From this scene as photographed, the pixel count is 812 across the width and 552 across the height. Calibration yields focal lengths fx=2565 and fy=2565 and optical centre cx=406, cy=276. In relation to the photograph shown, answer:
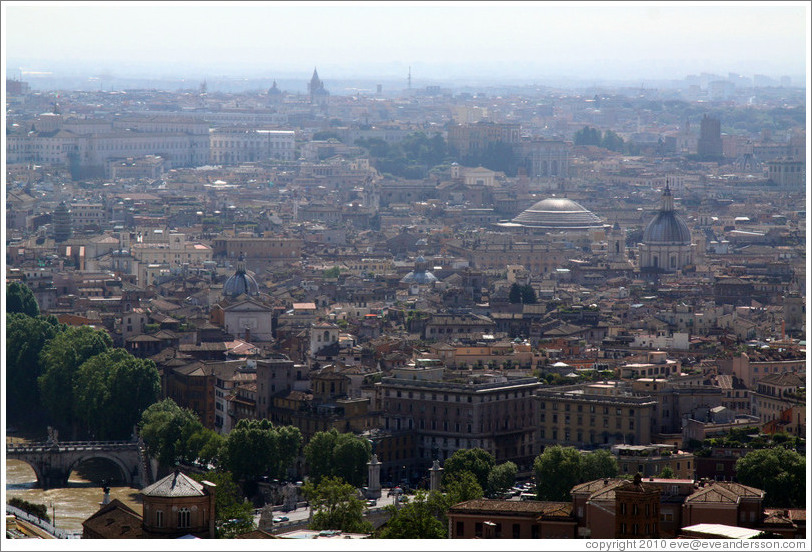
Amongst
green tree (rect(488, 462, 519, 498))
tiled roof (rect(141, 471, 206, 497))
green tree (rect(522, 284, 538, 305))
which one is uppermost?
tiled roof (rect(141, 471, 206, 497))

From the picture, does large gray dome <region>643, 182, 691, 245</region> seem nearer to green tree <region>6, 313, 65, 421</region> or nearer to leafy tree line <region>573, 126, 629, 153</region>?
green tree <region>6, 313, 65, 421</region>

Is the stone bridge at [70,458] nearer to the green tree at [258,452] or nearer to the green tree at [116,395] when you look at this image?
the green tree at [116,395]

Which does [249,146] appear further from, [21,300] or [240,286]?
[21,300]

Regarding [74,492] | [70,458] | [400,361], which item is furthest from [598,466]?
[400,361]

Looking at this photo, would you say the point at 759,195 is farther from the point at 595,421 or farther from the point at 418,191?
the point at 595,421

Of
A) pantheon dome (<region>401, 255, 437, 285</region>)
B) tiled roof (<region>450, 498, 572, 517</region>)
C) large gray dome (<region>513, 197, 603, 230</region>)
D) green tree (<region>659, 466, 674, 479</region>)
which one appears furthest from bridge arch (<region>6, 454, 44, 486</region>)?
large gray dome (<region>513, 197, 603, 230</region>)

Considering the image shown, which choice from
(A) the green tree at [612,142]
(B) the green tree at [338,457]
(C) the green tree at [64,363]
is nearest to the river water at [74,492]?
(B) the green tree at [338,457]
